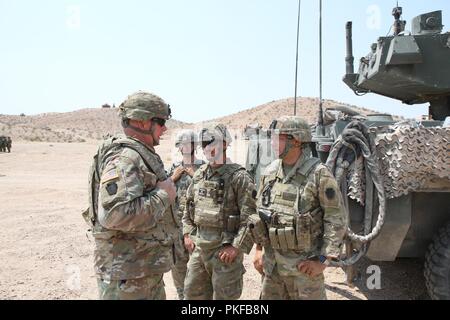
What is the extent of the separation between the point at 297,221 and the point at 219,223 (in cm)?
76

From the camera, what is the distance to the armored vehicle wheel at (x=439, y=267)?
3689 millimetres

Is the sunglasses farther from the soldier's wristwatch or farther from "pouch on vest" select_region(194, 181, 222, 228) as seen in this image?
the soldier's wristwatch

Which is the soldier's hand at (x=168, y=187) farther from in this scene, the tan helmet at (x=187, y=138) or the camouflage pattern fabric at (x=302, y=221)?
the tan helmet at (x=187, y=138)

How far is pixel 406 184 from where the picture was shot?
3.57 metres

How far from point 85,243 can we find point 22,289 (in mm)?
1851

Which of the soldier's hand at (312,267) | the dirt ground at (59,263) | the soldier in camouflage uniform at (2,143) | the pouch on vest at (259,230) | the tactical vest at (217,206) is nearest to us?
the soldier's hand at (312,267)

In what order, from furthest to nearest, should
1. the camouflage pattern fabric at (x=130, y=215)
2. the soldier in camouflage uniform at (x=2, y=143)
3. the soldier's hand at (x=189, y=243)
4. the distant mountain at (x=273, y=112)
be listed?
the distant mountain at (x=273, y=112) < the soldier in camouflage uniform at (x=2, y=143) < the soldier's hand at (x=189, y=243) < the camouflage pattern fabric at (x=130, y=215)

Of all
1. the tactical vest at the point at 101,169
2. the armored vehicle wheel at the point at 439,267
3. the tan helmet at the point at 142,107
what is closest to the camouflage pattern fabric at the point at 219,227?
the tactical vest at the point at 101,169

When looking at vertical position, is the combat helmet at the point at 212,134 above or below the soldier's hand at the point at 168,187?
above

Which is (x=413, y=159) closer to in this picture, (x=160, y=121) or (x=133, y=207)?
(x=160, y=121)

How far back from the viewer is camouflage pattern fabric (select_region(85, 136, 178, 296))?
2.35 m

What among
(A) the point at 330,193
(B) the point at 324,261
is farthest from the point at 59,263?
(A) the point at 330,193

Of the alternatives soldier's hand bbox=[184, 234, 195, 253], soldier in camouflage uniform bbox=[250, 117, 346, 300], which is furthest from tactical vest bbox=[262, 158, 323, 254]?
soldier's hand bbox=[184, 234, 195, 253]

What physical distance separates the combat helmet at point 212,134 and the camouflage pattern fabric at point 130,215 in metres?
0.96
